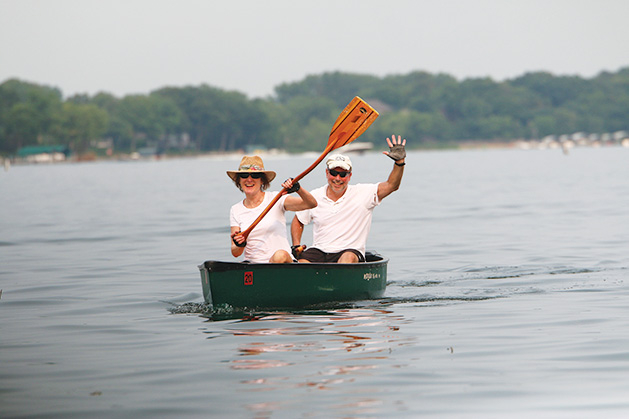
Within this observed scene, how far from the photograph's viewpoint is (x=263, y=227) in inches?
435

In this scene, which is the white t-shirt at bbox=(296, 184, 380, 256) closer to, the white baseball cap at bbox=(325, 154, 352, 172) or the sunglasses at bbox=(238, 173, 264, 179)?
the white baseball cap at bbox=(325, 154, 352, 172)

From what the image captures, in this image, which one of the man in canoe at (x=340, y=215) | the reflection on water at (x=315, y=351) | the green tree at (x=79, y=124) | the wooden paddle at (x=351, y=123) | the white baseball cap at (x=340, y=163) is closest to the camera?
the reflection on water at (x=315, y=351)

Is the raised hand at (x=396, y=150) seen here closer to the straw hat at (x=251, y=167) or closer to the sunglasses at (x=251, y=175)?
the straw hat at (x=251, y=167)

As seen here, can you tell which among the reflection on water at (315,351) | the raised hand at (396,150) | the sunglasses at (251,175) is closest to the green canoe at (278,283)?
the reflection on water at (315,351)

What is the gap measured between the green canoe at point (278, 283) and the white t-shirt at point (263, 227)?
16.4 inches

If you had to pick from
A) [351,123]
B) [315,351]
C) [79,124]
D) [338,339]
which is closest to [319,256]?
[351,123]

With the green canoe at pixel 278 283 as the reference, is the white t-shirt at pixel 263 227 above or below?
above

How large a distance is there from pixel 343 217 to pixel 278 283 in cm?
112

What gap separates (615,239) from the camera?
2008 centimetres

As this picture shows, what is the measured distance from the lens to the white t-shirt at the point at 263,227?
35.9ft

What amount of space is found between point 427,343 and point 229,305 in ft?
8.65

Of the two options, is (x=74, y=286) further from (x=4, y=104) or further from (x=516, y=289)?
(x=4, y=104)

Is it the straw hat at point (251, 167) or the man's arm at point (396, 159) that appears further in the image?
the man's arm at point (396, 159)

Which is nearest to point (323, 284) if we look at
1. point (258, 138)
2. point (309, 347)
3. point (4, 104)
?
point (309, 347)
